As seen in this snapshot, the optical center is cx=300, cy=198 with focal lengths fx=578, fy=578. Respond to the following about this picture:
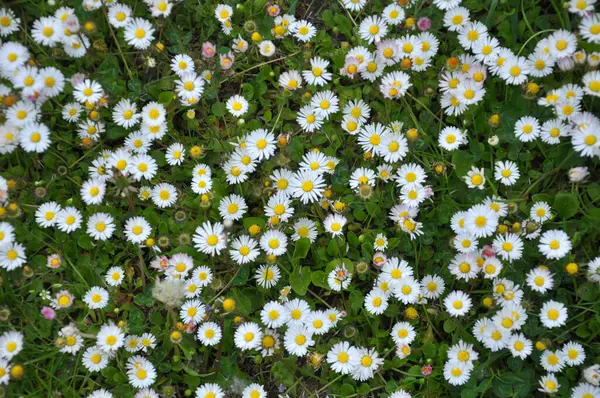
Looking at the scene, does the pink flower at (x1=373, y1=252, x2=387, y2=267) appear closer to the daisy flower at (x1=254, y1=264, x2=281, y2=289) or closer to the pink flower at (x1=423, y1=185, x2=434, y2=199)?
the pink flower at (x1=423, y1=185, x2=434, y2=199)

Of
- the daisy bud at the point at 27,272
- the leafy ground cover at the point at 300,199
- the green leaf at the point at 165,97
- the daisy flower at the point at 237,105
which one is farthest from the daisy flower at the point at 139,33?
the daisy bud at the point at 27,272

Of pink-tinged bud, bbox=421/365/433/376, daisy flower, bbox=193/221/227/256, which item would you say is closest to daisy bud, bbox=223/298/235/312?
daisy flower, bbox=193/221/227/256

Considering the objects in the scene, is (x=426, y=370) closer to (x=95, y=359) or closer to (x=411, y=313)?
(x=411, y=313)

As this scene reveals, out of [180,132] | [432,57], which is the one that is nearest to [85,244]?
[180,132]

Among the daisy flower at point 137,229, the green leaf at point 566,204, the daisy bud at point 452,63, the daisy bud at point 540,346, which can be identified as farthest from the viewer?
the daisy flower at point 137,229

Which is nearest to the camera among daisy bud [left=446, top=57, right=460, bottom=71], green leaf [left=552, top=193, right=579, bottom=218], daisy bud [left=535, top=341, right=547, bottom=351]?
daisy bud [left=535, top=341, right=547, bottom=351]

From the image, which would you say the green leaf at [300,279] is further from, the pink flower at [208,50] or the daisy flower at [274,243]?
the pink flower at [208,50]

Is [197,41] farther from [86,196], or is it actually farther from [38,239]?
[38,239]

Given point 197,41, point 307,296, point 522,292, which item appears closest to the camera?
point 522,292
